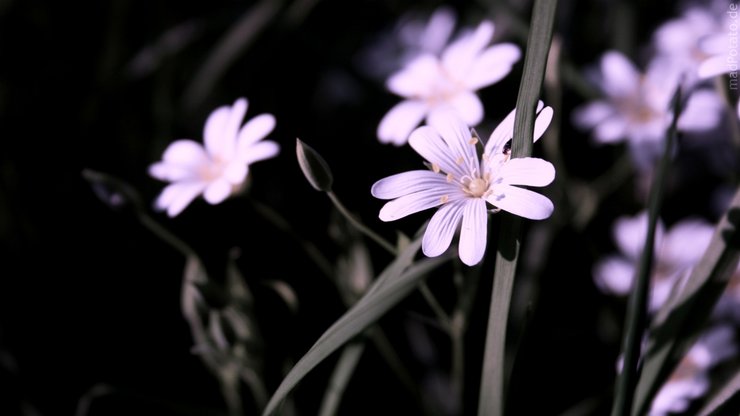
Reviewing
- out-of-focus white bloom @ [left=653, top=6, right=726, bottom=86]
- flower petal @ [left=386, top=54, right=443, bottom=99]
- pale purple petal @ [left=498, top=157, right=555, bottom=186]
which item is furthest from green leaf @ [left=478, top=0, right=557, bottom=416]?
out-of-focus white bloom @ [left=653, top=6, right=726, bottom=86]

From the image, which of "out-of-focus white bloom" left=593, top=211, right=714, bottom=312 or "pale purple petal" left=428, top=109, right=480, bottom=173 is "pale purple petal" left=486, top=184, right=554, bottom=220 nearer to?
"pale purple petal" left=428, top=109, right=480, bottom=173

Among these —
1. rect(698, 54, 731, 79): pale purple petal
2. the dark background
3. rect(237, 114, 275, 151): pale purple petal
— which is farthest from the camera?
the dark background

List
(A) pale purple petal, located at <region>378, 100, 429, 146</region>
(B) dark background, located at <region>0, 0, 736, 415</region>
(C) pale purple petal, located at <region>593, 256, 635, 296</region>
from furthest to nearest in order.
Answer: (B) dark background, located at <region>0, 0, 736, 415</region>
(C) pale purple petal, located at <region>593, 256, 635, 296</region>
(A) pale purple petal, located at <region>378, 100, 429, 146</region>

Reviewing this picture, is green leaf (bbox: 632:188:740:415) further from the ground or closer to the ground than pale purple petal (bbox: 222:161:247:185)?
closer to the ground

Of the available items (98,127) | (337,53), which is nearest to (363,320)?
(337,53)

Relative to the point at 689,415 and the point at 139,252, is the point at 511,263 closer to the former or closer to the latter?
the point at 689,415

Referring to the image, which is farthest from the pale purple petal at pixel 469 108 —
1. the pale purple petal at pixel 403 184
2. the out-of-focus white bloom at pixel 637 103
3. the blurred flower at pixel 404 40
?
the blurred flower at pixel 404 40

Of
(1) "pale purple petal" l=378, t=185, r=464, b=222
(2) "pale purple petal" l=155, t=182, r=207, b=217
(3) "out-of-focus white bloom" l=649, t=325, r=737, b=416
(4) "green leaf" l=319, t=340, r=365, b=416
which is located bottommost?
(3) "out-of-focus white bloom" l=649, t=325, r=737, b=416
